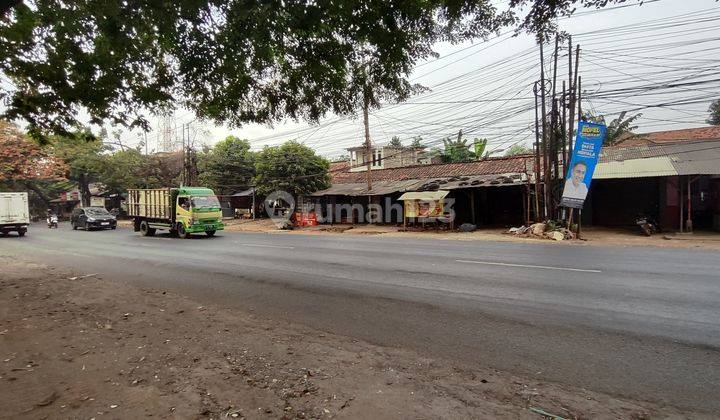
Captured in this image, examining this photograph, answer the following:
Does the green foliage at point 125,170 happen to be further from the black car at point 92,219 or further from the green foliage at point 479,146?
the green foliage at point 479,146

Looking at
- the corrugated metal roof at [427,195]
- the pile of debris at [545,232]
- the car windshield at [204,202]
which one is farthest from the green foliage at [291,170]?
the pile of debris at [545,232]

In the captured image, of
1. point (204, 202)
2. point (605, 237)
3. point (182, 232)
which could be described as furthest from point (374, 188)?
point (605, 237)

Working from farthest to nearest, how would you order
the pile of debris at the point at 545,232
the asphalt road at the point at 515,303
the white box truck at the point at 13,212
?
the white box truck at the point at 13,212 < the pile of debris at the point at 545,232 < the asphalt road at the point at 515,303

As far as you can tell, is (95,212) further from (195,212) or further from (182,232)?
(195,212)

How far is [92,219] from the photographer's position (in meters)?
28.5

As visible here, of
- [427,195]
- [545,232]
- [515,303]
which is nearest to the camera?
[515,303]

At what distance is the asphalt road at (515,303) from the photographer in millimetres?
4016

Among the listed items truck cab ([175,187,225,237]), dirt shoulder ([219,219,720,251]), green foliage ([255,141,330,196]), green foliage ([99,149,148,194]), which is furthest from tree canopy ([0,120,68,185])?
dirt shoulder ([219,219,720,251])

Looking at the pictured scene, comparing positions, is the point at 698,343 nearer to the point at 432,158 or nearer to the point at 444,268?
the point at 444,268

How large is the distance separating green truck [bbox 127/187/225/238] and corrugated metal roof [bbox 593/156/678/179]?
62.5ft

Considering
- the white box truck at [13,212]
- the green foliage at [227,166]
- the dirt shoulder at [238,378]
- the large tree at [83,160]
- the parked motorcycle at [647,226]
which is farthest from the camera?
the large tree at [83,160]

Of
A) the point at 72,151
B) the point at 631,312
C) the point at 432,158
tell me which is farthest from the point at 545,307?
the point at 72,151

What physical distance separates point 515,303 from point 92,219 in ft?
101

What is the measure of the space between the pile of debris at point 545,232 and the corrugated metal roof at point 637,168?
3692 mm
